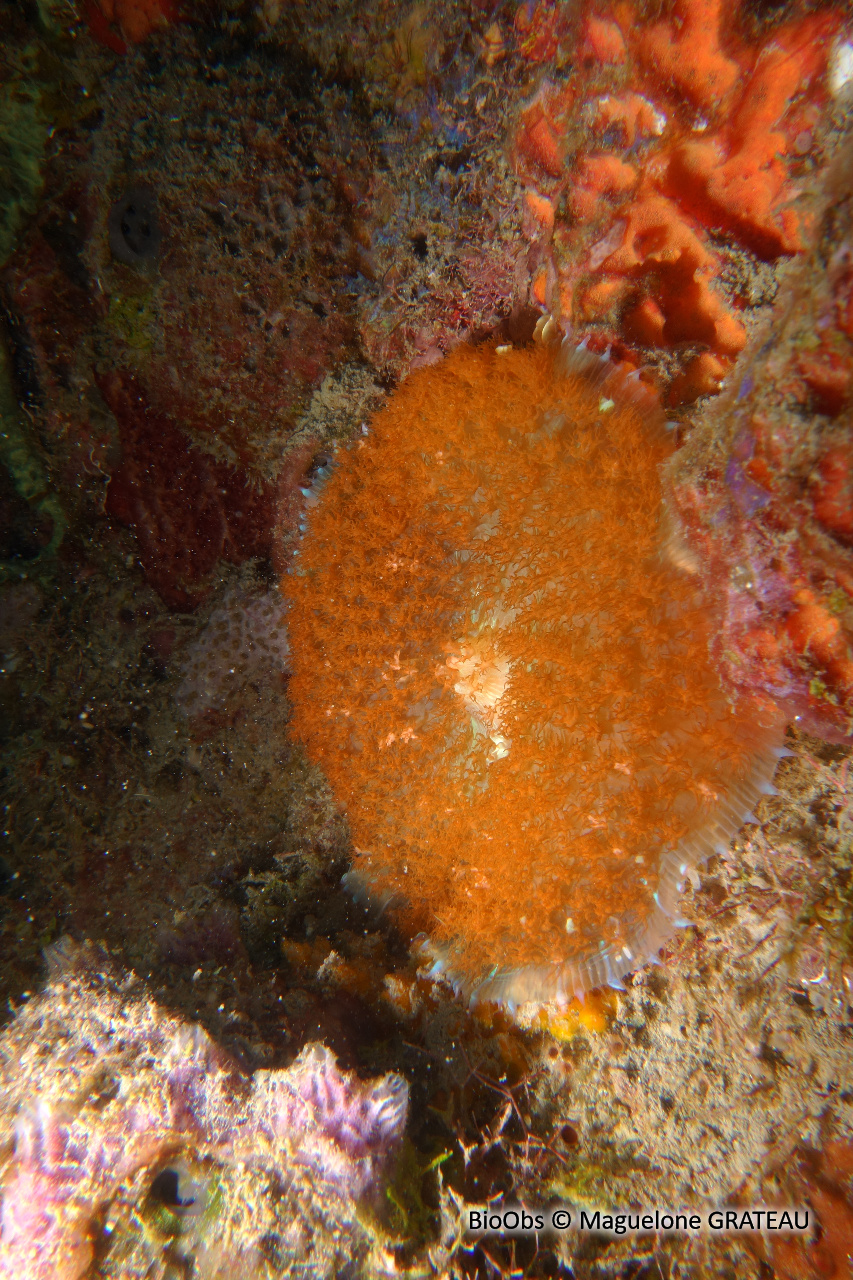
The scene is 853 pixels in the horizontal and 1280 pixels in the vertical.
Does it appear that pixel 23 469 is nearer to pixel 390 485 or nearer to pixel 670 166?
pixel 390 485

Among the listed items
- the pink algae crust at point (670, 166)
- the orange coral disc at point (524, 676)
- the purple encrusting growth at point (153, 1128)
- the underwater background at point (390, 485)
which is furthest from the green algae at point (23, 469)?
the pink algae crust at point (670, 166)

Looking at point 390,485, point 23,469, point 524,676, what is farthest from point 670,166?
point 23,469

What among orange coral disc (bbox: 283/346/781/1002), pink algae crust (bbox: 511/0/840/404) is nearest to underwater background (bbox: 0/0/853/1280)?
pink algae crust (bbox: 511/0/840/404)

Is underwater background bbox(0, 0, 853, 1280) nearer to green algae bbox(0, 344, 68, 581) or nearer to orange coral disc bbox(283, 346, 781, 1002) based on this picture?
green algae bbox(0, 344, 68, 581)

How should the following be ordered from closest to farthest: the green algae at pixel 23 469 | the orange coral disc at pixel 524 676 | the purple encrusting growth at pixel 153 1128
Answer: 1. the purple encrusting growth at pixel 153 1128
2. the orange coral disc at pixel 524 676
3. the green algae at pixel 23 469

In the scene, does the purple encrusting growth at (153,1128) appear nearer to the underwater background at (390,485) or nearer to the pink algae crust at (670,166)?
the underwater background at (390,485)
